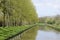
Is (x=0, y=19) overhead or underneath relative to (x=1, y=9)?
underneath

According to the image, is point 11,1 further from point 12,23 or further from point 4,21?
point 12,23

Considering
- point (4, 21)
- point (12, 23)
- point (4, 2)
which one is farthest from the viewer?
point (12, 23)

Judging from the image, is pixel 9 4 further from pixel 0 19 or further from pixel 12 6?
pixel 0 19

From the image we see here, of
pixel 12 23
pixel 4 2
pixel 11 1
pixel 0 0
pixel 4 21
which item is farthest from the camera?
pixel 12 23

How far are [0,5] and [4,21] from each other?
28.1 ft

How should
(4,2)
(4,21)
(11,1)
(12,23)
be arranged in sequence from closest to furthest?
(4,2)
(11,1)
(4,21)
(12,23)

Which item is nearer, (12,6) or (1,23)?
(12,6)

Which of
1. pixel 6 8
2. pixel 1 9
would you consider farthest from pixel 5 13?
pixel 1 9

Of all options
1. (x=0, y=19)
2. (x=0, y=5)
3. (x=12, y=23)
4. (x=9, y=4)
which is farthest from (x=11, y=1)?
(x=12, y=23)

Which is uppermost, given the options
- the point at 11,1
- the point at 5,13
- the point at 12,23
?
the point at 11,1

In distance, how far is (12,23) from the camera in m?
51.5

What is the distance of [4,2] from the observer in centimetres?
3481

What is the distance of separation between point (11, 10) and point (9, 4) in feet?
8.10

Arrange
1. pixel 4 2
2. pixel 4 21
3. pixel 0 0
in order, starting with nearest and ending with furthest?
pixel 0 0, pixel 4 2, pixel 4 21
